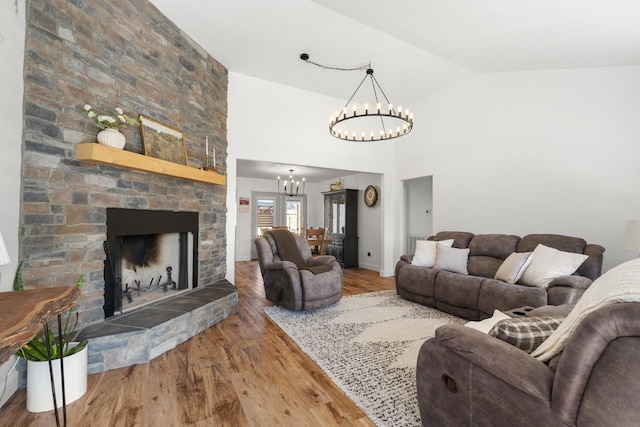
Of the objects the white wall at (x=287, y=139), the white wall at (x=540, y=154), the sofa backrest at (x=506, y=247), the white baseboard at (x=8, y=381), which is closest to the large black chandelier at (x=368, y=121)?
the white wall at (x=287, y=139)

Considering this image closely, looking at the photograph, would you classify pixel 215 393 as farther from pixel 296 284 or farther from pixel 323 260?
pixel 323 260

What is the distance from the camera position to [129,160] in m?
2.40

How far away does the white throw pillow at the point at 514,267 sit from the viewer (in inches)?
123

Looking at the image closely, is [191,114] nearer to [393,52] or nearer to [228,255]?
[228,255]

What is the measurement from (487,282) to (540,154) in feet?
6.53

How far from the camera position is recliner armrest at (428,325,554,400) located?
1.04 metres

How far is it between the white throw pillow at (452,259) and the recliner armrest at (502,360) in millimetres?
2635

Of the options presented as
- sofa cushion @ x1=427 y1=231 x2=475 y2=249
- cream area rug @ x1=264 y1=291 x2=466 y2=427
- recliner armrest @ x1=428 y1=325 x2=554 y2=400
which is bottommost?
cream area rug @ x1=264 y1=291 x2=466 y2=427

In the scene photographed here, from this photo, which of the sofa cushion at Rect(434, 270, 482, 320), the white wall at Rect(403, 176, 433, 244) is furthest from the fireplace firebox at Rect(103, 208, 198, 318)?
the white wall at Rect(403, 176, 433, 244)

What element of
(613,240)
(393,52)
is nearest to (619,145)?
(613,240)

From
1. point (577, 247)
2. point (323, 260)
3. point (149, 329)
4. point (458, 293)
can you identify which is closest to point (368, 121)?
point (323, 260)

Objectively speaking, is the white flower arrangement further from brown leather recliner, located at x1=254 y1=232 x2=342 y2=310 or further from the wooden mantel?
brown leather recliner, located at x1=254 y1=232 x2=342 y2=310

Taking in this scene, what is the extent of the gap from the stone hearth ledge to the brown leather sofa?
250cm

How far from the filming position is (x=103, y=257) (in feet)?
7.96
